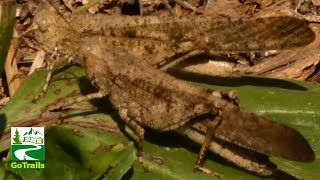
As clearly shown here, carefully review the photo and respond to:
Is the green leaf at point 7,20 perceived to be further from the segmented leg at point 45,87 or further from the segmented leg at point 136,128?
the segmented leg at point 45,87

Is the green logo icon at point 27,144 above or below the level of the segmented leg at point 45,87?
below

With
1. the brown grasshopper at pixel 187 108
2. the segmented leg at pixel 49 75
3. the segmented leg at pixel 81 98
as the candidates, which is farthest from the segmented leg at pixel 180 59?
the segmented leg at pixel 49 75

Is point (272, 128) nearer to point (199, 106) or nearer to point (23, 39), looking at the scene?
point (199, 106)

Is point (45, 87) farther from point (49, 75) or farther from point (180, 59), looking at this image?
point (180, 59)

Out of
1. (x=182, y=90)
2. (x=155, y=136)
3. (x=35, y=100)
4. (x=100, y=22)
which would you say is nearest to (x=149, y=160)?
(x=155, y=136)

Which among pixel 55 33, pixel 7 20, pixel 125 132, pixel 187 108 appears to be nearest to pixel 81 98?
pixel 125 132

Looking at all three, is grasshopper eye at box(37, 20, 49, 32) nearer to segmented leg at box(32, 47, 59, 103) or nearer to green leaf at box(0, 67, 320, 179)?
segmented leg at box(32, 47, 59, 103)
